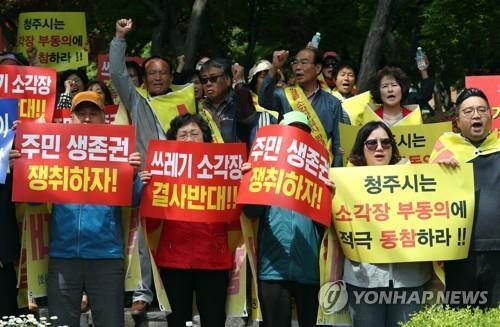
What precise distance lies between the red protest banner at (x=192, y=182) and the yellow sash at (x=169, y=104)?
42.7 inches

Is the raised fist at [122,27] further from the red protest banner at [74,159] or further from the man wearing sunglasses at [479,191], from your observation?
the man wearing sunglasses at [479,191]

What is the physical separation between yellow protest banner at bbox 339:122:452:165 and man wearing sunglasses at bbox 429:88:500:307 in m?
1.15

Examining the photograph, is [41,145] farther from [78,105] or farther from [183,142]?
[183,142]

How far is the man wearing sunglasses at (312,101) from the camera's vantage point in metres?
8.70

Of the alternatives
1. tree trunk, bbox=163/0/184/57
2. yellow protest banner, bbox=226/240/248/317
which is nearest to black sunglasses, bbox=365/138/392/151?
yellow protest banner, bbox=226/240/248/317

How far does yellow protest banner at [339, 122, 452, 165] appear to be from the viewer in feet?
27.6

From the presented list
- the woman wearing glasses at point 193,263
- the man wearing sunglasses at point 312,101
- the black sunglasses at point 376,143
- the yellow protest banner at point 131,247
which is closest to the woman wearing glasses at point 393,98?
the man wearing sunglasses at point 312,101

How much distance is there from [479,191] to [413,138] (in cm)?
138

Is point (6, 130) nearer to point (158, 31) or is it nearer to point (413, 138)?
point (413, 138)

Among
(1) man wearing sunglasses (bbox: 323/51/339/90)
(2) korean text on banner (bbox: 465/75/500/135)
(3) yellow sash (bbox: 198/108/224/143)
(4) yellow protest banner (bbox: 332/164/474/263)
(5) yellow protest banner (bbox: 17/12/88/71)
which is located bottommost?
(4) yellow protest banner (bbox: 332/164/474/263)

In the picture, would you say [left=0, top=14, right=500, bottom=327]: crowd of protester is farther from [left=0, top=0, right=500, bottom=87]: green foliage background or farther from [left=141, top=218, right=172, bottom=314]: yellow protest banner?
[left=0, top=0, right=500, bottom=87]: green foliage background

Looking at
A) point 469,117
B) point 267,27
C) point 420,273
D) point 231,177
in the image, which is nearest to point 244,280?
point 231,177

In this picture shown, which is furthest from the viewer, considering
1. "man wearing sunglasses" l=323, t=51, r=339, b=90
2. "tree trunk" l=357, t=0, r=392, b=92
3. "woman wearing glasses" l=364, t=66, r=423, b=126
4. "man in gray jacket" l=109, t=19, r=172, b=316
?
"tree trunk" l=357, t=0, r=392, b=92

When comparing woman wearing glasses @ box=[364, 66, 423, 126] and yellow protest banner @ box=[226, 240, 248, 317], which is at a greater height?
woman wearing glasses @ box=[364, 66, 423, 126]
